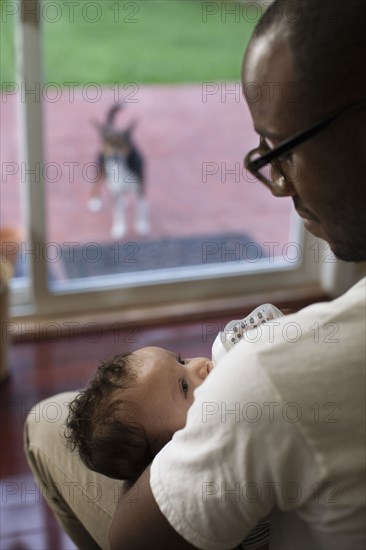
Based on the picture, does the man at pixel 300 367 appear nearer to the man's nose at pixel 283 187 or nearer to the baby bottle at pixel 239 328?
the man's nose at pixel 283 187

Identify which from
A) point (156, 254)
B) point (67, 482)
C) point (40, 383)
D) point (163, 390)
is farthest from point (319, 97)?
point (156, 254)

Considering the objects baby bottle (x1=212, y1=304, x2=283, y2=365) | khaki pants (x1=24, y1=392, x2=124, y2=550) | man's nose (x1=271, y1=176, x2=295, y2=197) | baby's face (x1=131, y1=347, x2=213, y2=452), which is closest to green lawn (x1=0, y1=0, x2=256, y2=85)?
khaki pants (x1=24, y1=392, x2=124, y2=550)

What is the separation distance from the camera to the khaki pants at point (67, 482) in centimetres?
139

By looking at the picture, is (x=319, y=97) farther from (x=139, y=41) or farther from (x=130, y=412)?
(x=139, y=41)

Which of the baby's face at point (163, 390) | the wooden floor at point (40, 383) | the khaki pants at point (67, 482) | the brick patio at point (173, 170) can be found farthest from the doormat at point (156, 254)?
the baby's face at point (163, 390)

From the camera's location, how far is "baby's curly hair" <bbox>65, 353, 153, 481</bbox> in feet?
4.07

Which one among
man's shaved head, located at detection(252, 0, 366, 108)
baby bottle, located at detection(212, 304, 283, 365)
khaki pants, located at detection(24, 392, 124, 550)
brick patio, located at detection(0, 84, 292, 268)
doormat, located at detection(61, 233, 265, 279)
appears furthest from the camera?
doormat, located at detection(61, 233, 265, 279)

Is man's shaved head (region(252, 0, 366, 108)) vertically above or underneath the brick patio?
above

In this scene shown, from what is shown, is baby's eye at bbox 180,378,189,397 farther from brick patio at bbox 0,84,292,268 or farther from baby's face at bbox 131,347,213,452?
brick patio at bbox 0,84,292,268

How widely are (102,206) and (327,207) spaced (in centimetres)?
202

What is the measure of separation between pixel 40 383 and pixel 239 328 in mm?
1438

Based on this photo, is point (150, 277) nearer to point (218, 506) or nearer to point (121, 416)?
point (121, 416)

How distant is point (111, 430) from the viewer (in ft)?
4.08

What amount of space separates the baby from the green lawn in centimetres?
132
